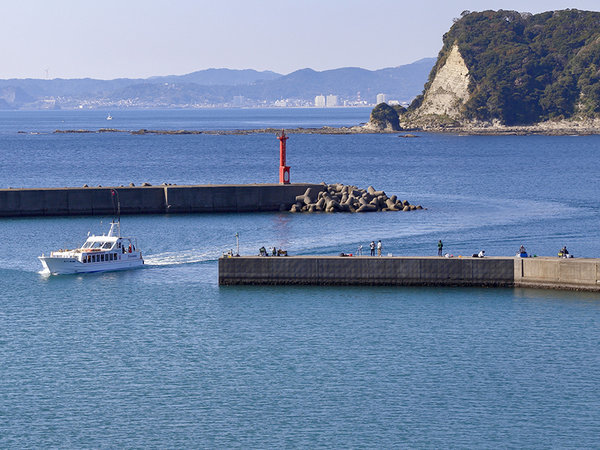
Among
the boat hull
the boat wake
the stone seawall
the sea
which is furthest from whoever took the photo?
the boat wake

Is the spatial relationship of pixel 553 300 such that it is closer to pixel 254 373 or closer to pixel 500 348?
pixel 500 348

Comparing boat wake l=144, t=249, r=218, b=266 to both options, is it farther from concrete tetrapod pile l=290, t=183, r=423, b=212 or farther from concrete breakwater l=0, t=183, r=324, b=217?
concrete tetrapod pile l=290, t=183, r=423, b=212

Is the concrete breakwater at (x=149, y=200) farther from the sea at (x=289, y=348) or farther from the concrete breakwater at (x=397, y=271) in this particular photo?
the concrete breakwater at (x=397, y=271)

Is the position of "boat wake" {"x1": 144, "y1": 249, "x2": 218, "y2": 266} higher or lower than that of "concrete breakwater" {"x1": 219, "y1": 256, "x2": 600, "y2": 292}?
lower

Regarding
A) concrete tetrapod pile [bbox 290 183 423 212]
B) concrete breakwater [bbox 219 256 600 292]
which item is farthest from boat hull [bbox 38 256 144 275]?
concrete tetrapod pile [bbox 290 183 423 212]

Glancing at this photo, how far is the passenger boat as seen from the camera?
6047cm

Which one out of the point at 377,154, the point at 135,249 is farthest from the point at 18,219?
the point at 377,154

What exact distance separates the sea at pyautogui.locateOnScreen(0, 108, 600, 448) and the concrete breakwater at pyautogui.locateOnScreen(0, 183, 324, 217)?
68.5 inches

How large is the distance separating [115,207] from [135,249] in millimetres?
21966

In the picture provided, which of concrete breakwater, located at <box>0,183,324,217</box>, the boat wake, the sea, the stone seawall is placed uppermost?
concrete breakwater, located at <box>0,183,324,217</box>

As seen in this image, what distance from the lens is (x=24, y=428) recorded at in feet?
114

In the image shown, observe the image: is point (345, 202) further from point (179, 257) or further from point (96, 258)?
point (96, 258)

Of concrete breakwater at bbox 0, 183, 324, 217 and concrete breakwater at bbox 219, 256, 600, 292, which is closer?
concrete breakwater at bbox 219, 256, 600, 292

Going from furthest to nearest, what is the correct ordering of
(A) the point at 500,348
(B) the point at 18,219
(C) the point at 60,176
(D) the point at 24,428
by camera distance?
1. (C) the point at 60,176
2. (B) the point at 18,219
3. (A) the point at 500,348
4. (D) the point at 24,428
